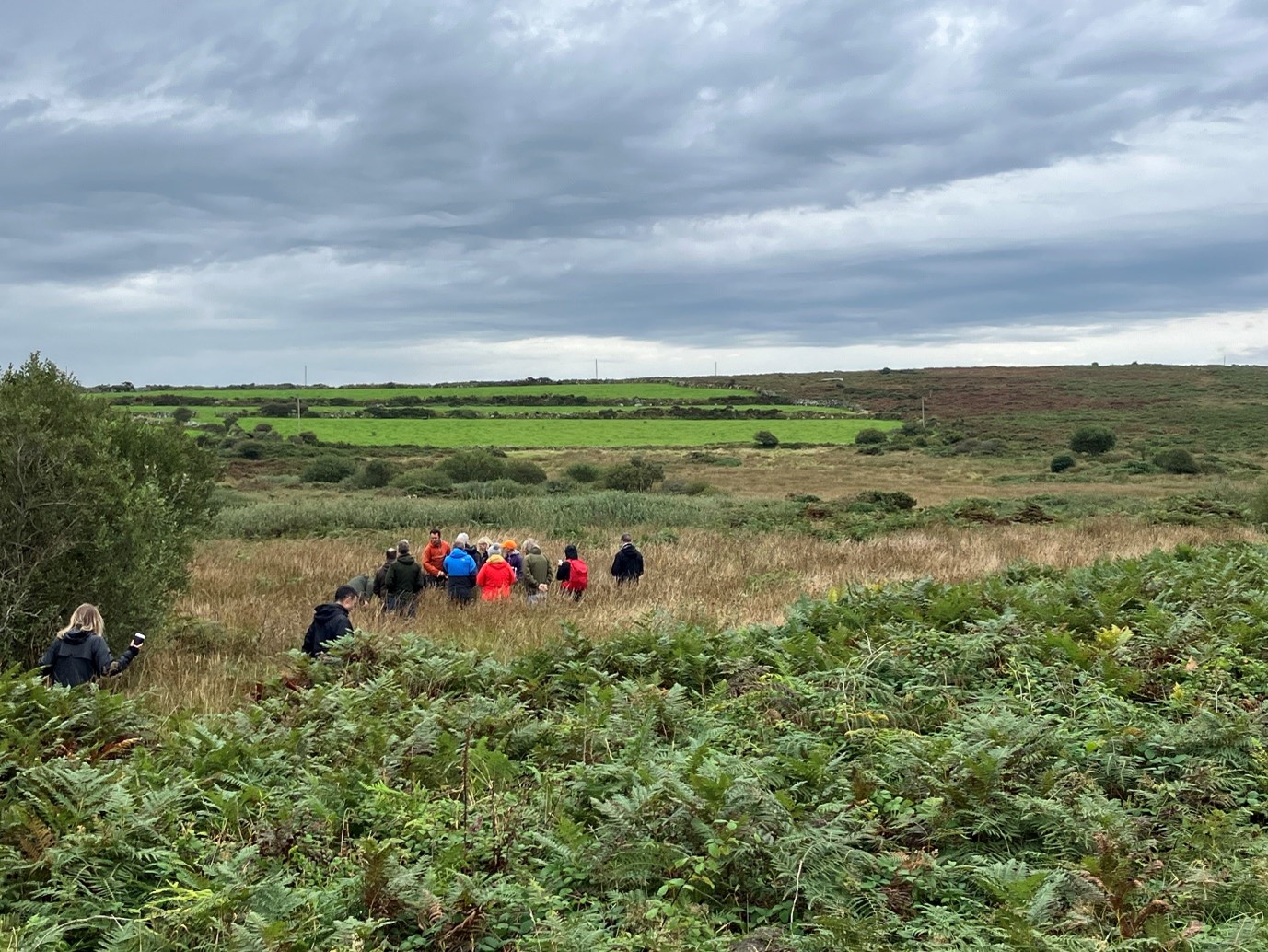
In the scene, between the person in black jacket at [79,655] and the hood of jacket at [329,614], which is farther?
the hood of jacket at [329,614]

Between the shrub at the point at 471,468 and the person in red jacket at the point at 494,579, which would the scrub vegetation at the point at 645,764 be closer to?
the person in red jacket at the point at 494,579

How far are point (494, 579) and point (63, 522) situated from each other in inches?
221

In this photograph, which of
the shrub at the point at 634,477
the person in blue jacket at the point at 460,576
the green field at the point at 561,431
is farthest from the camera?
the green field at the point at 561,431

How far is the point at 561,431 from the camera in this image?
76.5 m

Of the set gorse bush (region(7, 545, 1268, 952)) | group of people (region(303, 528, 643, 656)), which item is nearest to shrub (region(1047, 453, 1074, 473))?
group of people (region(303, 528, 643, 656))

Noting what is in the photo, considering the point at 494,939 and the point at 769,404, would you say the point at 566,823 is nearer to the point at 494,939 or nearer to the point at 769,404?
the point at 494,939

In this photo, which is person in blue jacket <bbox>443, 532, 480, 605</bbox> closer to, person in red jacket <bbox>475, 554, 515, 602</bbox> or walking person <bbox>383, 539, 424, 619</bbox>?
person in red jacket <bbox>475, 554, 515, 602</bbox>

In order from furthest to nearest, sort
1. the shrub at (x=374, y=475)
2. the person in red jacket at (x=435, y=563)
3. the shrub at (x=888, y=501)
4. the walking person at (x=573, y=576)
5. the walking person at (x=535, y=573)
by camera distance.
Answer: the shrub at (x=374, y=475)
the shrub at (x=888, y=501)
the person in red jacket at (x=435, y=563)
the walking person at (x=573, y=576)
the walking person at (x=535, y=573)

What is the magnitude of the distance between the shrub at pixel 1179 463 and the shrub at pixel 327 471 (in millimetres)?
42194

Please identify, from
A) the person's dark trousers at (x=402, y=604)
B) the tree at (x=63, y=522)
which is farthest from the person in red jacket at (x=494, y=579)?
the tree at (x=63, y=522)

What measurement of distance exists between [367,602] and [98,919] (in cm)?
882

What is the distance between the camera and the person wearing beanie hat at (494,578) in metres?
13.2

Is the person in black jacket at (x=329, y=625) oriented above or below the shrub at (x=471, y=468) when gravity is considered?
above

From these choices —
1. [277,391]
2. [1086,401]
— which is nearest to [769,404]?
[1086,401]
